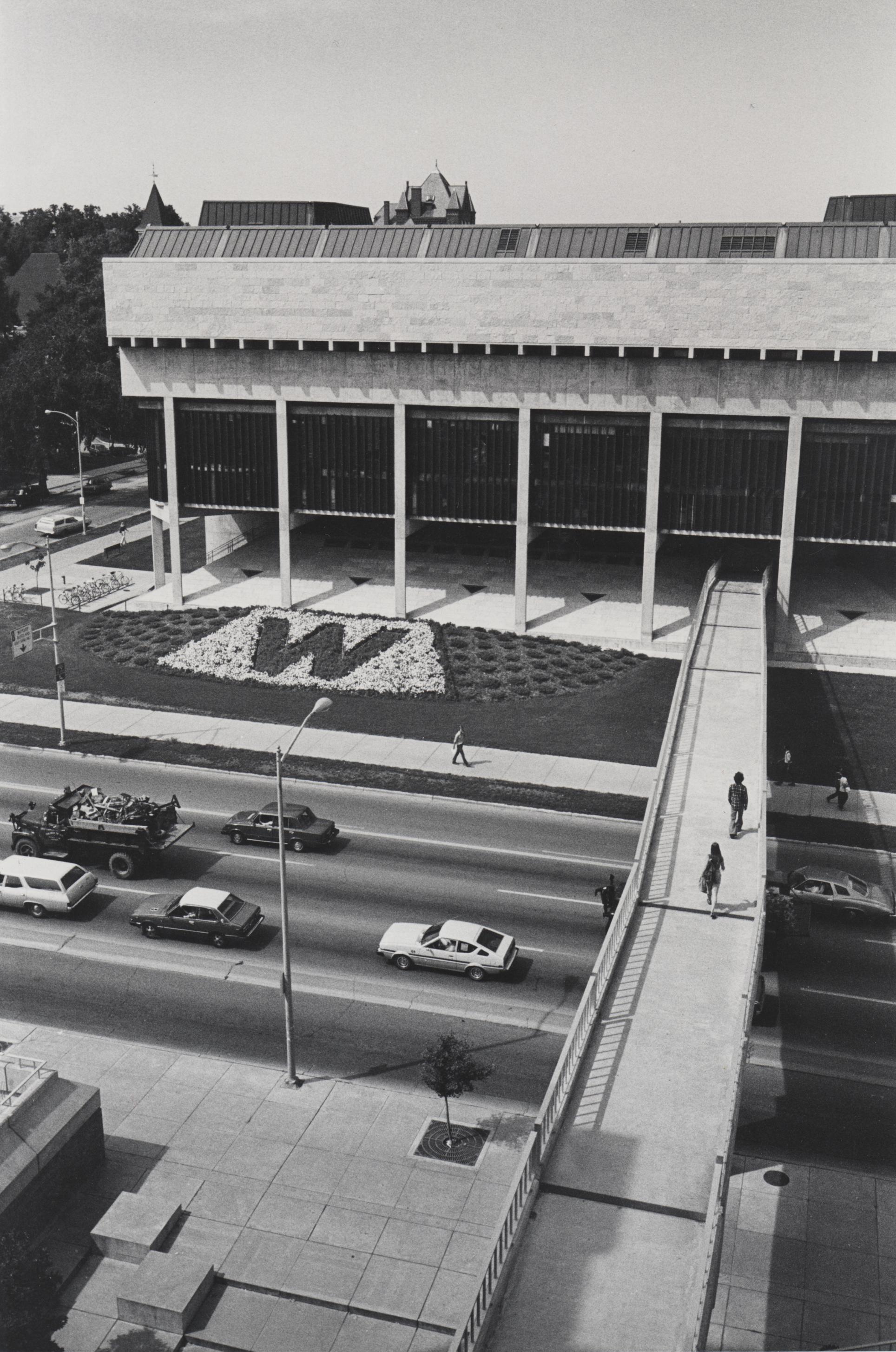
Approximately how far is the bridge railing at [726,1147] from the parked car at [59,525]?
58.4 m

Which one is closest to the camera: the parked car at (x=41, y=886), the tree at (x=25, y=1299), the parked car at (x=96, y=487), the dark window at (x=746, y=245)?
the tree at (x=25, y=1299)

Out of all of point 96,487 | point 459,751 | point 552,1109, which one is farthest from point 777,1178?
point 96,487

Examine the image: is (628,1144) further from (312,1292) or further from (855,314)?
(855,314)

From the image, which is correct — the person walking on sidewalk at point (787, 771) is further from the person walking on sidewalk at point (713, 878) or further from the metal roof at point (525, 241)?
the metal roof at point (525, 241)

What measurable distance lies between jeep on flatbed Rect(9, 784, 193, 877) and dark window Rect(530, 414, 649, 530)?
1088 inches

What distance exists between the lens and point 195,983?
3088cm

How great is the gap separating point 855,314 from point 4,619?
134ft

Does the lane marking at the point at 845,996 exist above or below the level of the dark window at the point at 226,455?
below

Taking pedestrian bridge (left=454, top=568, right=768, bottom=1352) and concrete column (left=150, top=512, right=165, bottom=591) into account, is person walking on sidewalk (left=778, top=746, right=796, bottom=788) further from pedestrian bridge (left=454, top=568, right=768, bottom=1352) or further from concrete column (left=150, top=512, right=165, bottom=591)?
concrete column (left=150, top=512, right=165, bottom=591)

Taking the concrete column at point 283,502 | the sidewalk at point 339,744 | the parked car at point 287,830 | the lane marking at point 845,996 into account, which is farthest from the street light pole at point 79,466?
the lane marking at point 845,996

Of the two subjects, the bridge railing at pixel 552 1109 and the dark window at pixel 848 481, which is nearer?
the bridge railing at pixel 552 1109

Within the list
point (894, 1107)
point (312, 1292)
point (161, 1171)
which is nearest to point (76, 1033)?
point (161, 1171)

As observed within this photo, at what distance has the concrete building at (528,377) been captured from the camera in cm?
5369

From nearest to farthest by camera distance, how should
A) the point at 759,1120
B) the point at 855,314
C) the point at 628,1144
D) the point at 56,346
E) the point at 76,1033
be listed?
the point at 628,1144, the point at 759,1120, the point at 76,1033, the point at 855,314, the point at 56,346
